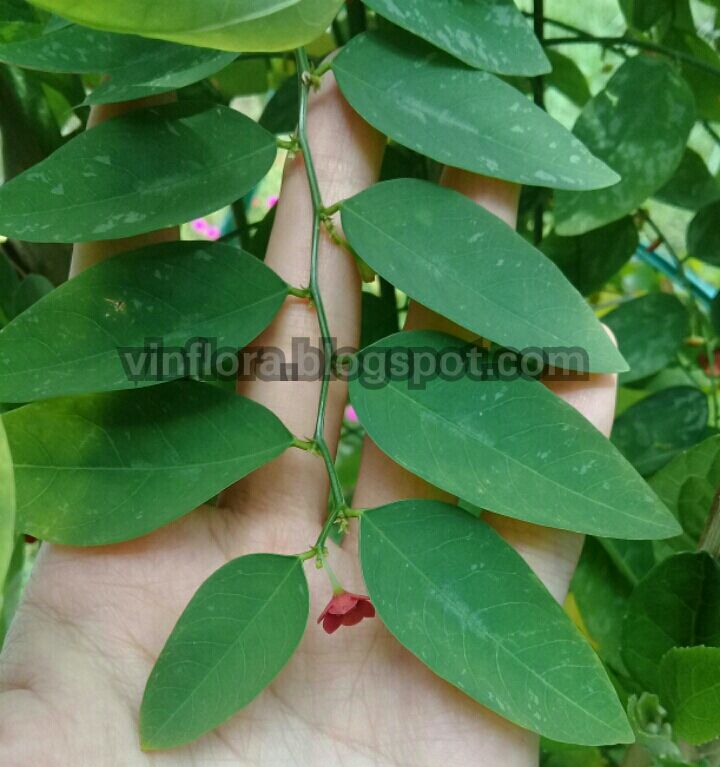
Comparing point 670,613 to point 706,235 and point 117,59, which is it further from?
point 117,59

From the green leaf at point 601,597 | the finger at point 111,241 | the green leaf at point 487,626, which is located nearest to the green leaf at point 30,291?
the finger at point 111,241

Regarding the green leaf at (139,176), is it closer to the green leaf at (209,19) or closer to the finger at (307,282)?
the finger at (307,282)

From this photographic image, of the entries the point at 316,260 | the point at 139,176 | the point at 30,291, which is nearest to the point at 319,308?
the point at 316,260

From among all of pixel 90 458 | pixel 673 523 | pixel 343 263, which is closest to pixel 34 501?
pixel 90 458

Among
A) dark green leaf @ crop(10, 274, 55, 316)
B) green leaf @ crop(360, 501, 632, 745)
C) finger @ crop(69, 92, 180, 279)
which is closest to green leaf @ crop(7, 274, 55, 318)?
dark green leaf @ crop(10, 274, 55, 316)

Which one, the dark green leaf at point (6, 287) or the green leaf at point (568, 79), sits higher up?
the green leaf at point (568, 79)

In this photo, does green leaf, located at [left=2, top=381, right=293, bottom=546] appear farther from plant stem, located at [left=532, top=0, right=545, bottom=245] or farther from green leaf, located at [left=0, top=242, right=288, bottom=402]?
plant stem, located at [left=532, top=0, right=545, bottom=245]
